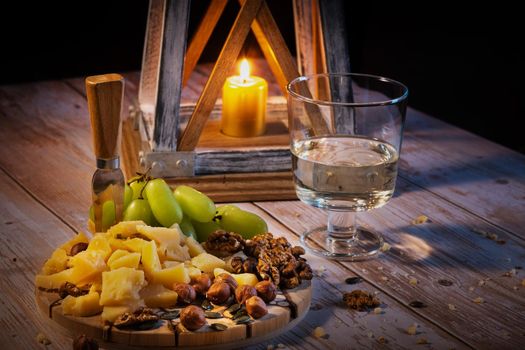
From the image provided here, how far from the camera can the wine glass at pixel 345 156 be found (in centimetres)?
142

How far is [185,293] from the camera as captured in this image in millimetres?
1233

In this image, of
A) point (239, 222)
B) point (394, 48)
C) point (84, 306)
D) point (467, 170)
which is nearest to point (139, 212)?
point (239, 222)

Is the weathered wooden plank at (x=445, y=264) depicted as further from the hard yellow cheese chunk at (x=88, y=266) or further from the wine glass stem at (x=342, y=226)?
the hard yellow cheese chunk at (x=88, y=266)

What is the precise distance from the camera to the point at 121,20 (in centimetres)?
282

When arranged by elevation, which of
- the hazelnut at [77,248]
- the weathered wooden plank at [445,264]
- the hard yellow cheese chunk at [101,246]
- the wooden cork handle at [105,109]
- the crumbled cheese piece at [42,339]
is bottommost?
the weathered wooden plank at [445,264]

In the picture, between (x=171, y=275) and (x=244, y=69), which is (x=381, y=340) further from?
(x=244, y=69)

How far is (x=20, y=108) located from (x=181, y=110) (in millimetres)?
500

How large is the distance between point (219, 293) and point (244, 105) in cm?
62

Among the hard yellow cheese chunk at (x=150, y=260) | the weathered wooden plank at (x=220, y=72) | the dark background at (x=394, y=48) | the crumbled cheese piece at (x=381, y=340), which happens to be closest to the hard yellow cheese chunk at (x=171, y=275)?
the hard yellow cheese chunk at (x=150, y=260)

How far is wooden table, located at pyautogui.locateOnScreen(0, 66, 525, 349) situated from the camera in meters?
1.26

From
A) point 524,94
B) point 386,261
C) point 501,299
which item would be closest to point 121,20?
point 524,94

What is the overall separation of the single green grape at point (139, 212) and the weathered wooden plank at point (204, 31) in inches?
15.5

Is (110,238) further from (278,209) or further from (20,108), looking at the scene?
(20,108)

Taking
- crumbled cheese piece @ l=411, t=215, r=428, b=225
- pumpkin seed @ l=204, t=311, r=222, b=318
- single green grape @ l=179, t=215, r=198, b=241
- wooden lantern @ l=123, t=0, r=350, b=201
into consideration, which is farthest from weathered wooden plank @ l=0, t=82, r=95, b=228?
crumbled cheese piece @ l=411, t=215, r=428, b=225
